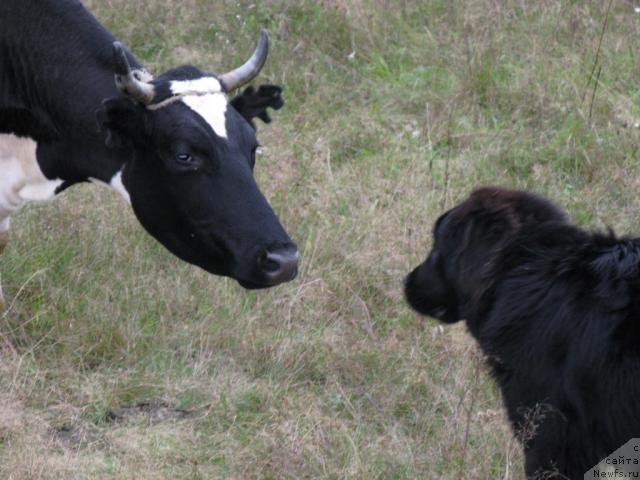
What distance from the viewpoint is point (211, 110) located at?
5.54 metres

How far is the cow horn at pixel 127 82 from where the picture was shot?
17.6ft

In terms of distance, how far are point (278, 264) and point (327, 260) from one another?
1.80 m

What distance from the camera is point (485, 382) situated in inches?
245

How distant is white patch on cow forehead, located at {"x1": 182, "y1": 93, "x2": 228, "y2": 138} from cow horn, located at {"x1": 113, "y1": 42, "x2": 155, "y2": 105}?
0.15m

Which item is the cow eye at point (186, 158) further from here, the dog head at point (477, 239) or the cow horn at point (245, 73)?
the dog head at point (477, 239)

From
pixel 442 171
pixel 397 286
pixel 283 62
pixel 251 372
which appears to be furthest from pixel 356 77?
pixel 251 372

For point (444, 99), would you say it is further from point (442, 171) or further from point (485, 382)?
point (485, 382)

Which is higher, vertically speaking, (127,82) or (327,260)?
(127,82)

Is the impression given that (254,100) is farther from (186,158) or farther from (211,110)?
(186,158)

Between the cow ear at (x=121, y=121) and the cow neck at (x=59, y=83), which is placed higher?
the cow ear at (x=121, y=121)

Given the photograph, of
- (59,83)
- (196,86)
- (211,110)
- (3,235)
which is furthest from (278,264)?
(3,235)

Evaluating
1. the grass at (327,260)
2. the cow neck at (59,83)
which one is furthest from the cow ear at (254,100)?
the grass at (327,260)

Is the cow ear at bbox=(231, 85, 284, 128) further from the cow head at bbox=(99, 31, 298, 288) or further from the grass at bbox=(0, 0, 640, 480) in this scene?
the grass at bbox=(0, 0, 640, 480)

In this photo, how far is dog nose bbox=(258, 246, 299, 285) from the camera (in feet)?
17.6
